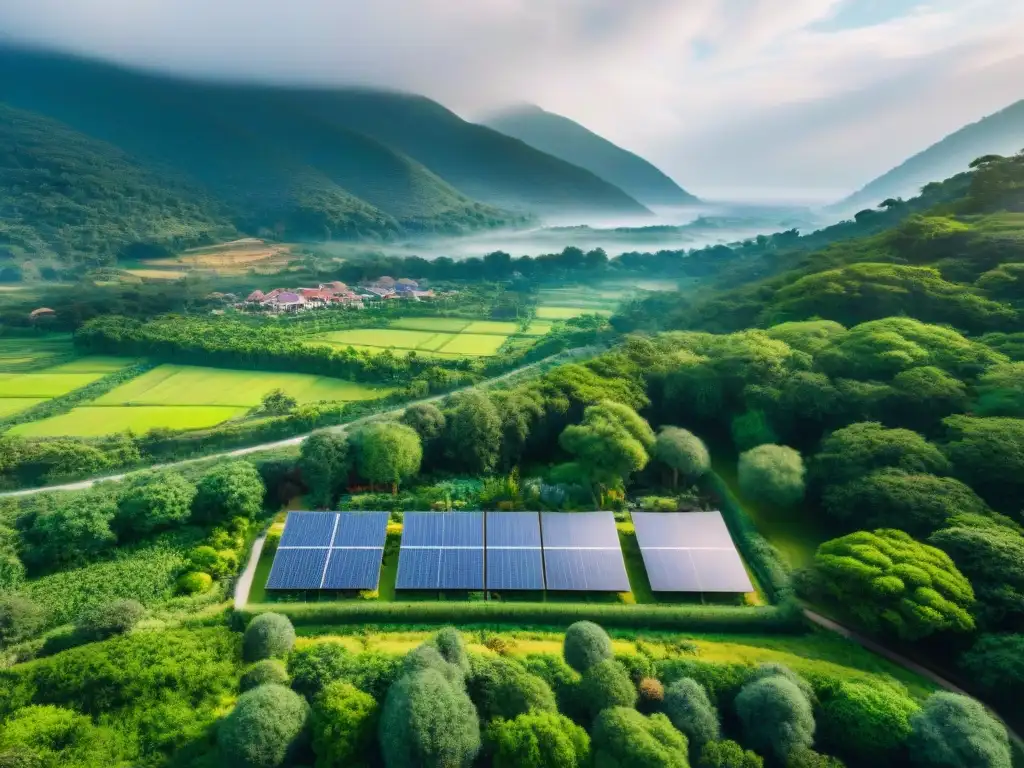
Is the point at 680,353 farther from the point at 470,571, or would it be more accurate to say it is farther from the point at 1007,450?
the point at 470,571

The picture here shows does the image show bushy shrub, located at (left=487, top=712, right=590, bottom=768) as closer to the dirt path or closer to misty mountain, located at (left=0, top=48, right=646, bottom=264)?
the dirt path

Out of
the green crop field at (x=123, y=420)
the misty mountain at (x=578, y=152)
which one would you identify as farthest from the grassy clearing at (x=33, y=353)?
the misty mountain at (x=578, y=152)

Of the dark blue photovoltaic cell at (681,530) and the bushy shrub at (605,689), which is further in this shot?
the dark blue photovoltaic cell at (681,530)

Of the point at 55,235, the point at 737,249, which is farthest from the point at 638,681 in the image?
the point at 737,249

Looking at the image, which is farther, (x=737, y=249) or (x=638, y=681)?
(x=737, y=249)

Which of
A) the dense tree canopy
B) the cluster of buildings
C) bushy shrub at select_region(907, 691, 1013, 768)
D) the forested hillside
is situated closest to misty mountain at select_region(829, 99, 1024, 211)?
the cluster of buildings

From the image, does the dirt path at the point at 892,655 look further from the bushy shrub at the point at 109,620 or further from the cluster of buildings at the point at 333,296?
the cluster of buildings at the point at 333,296

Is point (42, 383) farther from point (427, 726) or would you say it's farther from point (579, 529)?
point (427, 726)
